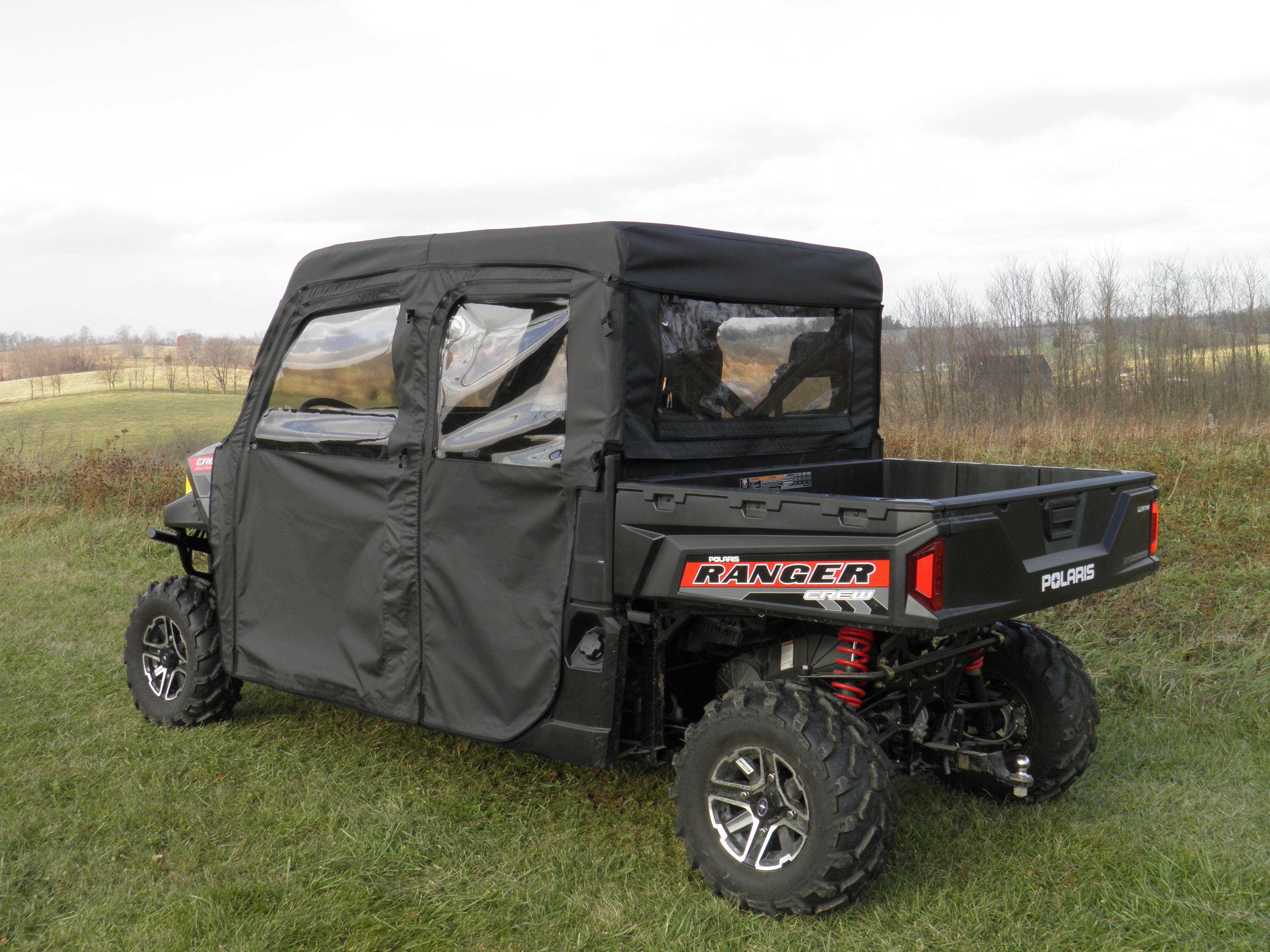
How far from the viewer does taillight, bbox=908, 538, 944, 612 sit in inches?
108

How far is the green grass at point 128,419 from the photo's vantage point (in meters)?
12.6

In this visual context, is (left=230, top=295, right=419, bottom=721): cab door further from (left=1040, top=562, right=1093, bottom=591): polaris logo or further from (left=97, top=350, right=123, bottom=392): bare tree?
(left=97, top=350, right=123, bottom=392): bare tree

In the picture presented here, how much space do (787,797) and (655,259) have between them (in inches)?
71.0

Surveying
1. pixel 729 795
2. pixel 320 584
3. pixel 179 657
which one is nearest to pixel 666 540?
pixel 729 795

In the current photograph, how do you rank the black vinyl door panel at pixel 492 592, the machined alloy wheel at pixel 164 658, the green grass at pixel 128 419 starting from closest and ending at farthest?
the black vinyl door panel at pixel 492 592 < the machined alloy wheel at pixel 164 658 < the green grass at pixel 128 419

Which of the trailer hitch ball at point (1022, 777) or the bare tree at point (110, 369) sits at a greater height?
the bare tree at point (110, 369)

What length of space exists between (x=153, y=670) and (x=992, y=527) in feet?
13.5

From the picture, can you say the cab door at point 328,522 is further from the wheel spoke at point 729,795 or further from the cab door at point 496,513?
the wheel spoke at point 729,795

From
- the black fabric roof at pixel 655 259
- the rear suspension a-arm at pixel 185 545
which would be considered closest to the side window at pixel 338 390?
the black fabric roof at pixel 655 259

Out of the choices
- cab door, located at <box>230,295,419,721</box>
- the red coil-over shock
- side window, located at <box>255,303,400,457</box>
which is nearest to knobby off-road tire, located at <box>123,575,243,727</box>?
cab door, located at <box>230,295,419,721</box>

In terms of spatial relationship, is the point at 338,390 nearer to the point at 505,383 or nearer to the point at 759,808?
the point at 505,383

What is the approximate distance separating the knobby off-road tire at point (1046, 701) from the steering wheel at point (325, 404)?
268 centimetres

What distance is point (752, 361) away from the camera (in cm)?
400

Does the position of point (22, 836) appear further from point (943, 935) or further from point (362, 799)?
point (943, 935)
